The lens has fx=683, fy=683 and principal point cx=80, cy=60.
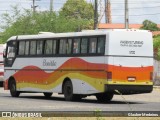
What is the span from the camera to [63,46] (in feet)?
97.1

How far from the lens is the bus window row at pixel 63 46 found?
27.5 metres

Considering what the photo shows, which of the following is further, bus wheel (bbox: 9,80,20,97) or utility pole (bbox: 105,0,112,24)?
utility pole (bbox: 105,0,112,24)

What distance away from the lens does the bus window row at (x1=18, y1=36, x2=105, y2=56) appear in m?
27.5

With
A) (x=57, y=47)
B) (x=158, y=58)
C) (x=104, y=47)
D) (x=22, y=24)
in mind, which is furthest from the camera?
(x=22, y=24)

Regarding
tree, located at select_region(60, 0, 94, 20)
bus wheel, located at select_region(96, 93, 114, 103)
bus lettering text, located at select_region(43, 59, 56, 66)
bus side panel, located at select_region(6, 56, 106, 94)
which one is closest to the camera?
bus side panel, located at select_region(6, 56, 106, 94)

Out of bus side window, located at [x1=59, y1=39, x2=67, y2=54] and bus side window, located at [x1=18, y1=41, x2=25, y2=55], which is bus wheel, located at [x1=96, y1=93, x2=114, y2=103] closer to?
bus side window, located at [x1=59, y1=39, x2=67, y2=54]

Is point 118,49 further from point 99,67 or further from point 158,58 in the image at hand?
point 158,58

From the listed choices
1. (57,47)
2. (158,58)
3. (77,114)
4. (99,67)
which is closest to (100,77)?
(99,67)

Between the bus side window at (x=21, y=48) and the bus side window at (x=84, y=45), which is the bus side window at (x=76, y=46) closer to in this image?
the bus side window at (x=84, y=45)

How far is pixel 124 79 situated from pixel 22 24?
140ft

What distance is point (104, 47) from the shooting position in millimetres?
27078

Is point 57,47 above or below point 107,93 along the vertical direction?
above

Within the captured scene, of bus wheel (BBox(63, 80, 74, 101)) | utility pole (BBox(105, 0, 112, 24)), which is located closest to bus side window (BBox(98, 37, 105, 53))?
bus wheel (BBox(63, 80, 74, 101))

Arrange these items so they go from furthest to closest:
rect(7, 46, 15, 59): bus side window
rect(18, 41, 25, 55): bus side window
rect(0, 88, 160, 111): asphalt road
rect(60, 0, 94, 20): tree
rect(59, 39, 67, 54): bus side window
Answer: rect(60, 0, 94, 20): tree, rect(7, 46, 15, 59): bus side window, rect(18, 41, 25, 55): bus side window, rect(59, 39, 67, 54): bus side window, rect(0, 88, 160, 111): asphalt road
